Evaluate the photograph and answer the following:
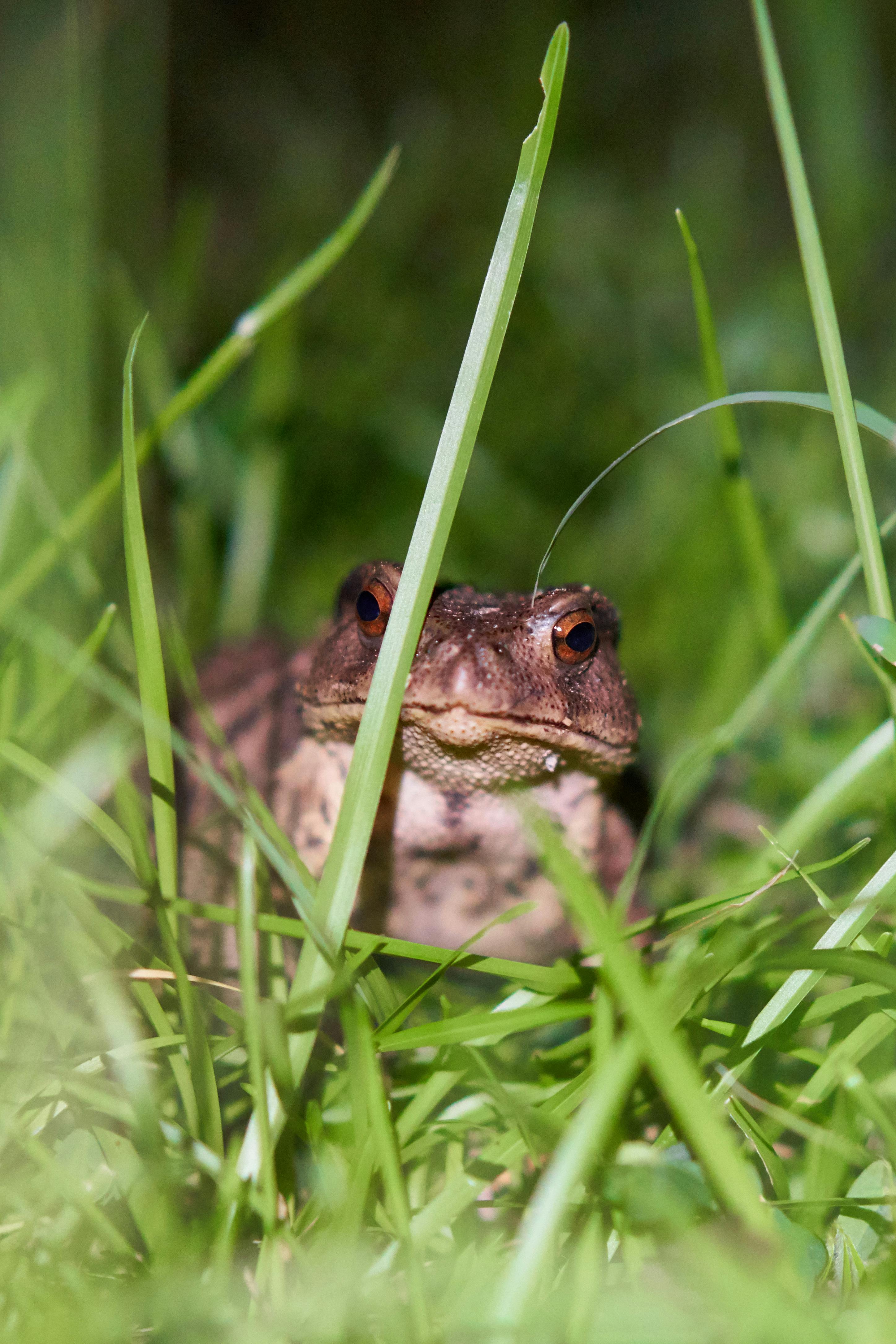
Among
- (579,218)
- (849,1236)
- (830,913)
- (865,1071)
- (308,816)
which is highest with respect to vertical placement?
(579,218)

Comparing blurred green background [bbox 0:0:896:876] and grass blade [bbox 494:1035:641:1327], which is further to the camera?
blurred green background [bbox 0:0:896:876]

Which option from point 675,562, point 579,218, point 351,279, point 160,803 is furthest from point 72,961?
point 579,218

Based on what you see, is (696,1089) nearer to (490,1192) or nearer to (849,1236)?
(849,1236)

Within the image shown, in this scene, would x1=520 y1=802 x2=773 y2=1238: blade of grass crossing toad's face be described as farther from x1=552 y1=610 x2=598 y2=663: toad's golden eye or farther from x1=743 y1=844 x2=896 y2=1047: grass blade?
x1=552 y1=610 x2=598 y2=663: toad's golden eye

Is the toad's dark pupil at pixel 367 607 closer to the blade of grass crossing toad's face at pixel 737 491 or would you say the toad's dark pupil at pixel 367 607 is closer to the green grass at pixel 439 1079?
the green grass at pixel 439 1079

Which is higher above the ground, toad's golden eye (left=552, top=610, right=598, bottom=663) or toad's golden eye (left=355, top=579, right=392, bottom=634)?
toad's golden eye (left=355, top=579, right=392, bottom=634)

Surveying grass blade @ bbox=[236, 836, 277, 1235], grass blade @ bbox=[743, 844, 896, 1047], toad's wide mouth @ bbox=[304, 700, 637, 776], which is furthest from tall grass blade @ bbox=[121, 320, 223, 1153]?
grass blade @ bbox=[743, 844, 896, 1047]

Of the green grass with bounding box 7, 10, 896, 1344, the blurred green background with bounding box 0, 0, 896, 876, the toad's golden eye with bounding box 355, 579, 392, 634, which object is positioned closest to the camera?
the green grass with bounding box 7, 10, 896, 1344

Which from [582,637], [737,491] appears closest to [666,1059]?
[582,637]
